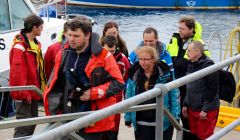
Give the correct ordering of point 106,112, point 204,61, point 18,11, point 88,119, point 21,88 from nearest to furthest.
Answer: point 88,119 → point 106,112 → point 204,61 → point 21,88 → point 18,11

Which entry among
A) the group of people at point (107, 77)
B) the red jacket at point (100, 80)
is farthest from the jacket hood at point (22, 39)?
the red jacket at point (100, 80)

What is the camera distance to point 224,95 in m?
4.53

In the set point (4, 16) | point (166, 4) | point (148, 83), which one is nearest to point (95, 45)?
point (148, 83)

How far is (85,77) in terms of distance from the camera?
3.43 m

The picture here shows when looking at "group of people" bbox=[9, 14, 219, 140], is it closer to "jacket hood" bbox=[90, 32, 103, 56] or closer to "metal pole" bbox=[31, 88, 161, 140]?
"jacket hood" bbox=[90, 32, 103, 56]

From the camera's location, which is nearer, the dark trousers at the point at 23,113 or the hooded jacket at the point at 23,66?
the hooded jacket at the point at 23,66

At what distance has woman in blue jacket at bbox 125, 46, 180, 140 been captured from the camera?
151 inches

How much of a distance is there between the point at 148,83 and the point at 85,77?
70 centimetres

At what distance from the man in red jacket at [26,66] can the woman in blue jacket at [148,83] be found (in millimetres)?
1314

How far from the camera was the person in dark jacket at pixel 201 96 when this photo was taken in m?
4.26

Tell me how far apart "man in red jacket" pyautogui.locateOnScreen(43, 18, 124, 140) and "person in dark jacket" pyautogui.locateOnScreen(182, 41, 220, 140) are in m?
1.10

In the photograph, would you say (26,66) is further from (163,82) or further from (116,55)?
(163,82)

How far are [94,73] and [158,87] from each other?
101 centimetres

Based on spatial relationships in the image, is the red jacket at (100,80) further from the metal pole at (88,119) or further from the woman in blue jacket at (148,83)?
the metal pole at (88,119)
